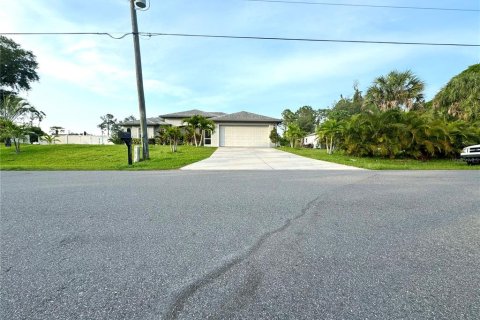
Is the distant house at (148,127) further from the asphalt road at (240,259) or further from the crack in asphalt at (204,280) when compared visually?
the crack in asphalt at (204,280)

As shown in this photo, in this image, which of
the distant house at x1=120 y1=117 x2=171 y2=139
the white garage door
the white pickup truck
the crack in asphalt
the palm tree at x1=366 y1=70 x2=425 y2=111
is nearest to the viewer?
the crack in asphalt

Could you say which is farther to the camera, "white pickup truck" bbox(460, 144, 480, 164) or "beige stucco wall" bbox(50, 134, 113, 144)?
"beige stucco wall" bbox(50, 134, 113, 144)

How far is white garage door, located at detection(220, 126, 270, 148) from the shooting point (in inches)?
Result: 964

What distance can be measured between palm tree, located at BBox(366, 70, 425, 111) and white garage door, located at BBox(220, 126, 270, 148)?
11.2 m

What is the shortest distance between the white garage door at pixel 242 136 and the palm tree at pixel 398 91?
1121cm

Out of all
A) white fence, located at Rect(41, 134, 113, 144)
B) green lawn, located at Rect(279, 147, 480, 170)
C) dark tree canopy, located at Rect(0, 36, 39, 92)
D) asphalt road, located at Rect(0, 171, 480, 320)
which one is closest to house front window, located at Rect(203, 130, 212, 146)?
white fence, located at Rect(41, 134, 113, 144)

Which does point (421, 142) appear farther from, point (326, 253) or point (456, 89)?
point (326, 253)

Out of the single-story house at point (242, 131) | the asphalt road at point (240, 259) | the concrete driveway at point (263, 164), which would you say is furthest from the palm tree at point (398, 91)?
the asphalt road at point (240, 259)

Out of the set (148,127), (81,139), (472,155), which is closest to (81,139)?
(81,139)

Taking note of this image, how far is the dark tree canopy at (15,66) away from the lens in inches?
1167

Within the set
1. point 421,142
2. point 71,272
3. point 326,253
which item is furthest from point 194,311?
point 421,142

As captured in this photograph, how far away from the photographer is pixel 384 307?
4.82ft

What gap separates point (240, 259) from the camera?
2068mm

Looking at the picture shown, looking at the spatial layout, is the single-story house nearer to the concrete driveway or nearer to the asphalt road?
the concrete driveway
